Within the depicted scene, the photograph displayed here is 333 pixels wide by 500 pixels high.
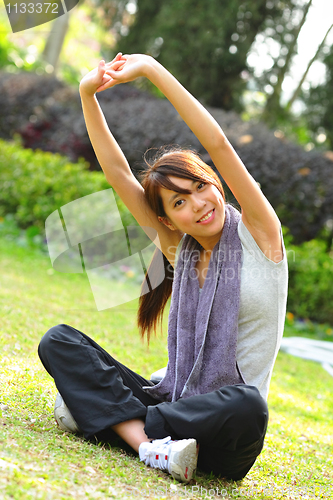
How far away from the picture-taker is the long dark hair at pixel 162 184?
2076 millimetres

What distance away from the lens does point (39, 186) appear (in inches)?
259

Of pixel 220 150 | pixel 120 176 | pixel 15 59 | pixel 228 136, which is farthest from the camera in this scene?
pixel 15 59

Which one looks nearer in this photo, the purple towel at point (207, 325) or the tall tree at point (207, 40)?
the purple towel at point (207, 325)

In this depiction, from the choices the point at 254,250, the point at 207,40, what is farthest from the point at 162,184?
the point at 207,40

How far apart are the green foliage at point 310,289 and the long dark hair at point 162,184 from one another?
376cm

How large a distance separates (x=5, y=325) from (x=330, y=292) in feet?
12.3

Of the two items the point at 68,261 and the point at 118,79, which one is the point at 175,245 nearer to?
the point at 118,79

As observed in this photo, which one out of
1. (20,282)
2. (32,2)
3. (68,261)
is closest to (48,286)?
(20,282)

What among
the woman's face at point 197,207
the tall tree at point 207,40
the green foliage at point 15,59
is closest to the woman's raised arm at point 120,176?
the woman's face at point 197,207

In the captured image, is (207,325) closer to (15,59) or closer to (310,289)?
(310,289)

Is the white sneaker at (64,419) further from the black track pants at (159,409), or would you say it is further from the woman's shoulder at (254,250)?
the woman's shoulder at (254,250)

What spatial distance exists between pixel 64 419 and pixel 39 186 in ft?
16.2

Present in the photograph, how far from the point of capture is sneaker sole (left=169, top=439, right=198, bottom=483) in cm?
179

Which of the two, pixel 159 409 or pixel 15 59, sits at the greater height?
pixel 15 59
